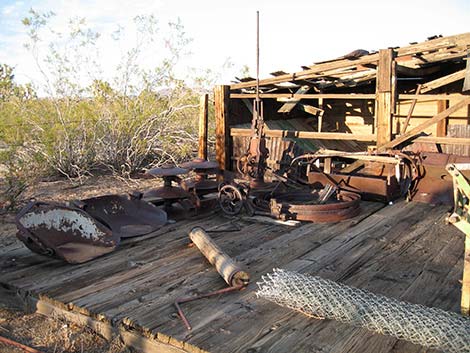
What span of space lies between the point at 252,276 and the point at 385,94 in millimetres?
4515

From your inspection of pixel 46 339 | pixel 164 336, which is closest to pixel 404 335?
pixel 164 336

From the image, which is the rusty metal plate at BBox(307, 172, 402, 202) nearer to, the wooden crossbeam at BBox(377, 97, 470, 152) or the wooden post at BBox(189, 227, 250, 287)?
the wooden crossbeam at BBox(377, 97, 470, 152)

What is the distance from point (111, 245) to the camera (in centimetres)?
461

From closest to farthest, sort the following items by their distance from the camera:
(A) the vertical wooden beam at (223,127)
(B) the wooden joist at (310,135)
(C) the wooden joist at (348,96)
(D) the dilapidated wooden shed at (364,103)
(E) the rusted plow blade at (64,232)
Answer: (E) the rusted plow blade at (64,232) → (C) the wooden joist at (348,96) → (D) the dilapidated wooden shed at (364,103) → (B) the wooden joist at (310,135) → (A) the vertical wooden beam at (223,127)

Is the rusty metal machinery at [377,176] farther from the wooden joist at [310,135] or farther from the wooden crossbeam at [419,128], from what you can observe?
the wooden joist at [310,135]

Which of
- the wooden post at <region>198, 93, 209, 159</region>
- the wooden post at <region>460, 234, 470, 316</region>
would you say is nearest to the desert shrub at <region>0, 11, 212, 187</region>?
the wooden post at <region>198, 93, 209, 159</region>

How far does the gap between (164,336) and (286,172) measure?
17.0ft

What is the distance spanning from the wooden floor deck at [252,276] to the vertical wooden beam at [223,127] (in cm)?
341

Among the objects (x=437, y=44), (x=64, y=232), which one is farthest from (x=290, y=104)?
(x=64, y=232)

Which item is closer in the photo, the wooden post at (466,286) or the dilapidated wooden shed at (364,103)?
the wooden post at (466,286)

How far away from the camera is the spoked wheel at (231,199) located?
19.1 ft

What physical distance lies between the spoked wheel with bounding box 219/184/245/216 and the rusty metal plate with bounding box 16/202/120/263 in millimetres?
1714

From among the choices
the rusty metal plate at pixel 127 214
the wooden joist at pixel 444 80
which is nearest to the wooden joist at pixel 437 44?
the wooden joist at pixel 444 80

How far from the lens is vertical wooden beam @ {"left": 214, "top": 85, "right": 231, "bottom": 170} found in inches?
358
